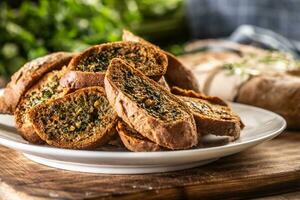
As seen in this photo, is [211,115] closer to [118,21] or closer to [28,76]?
[28,76]

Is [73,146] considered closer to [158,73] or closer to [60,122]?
[60,122]

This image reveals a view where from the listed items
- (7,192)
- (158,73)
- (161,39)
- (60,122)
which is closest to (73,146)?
(60,122)

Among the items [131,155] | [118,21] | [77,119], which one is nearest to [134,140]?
[131,155]

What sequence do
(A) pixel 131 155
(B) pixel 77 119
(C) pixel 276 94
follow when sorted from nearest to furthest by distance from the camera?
(A) pixel 131 155
(B) pixel 77 119
(C) pixel 276 94

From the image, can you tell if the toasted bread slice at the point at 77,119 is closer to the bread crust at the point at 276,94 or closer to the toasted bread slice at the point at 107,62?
the toasted bread slice at the point at 107,62

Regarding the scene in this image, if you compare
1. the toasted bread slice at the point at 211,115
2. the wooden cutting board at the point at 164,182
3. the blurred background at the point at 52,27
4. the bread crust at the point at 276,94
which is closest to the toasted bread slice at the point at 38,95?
the wooden cutting board at the point at 164,182

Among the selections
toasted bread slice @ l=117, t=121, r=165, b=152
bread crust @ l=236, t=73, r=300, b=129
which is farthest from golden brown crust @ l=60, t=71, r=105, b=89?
bread crust @ l=236, t=73, r=300, b=129
